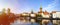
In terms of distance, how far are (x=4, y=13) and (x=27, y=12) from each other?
0.92 feet

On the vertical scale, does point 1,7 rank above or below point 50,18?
above

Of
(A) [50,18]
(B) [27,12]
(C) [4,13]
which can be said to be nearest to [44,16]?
(A) [50,18]

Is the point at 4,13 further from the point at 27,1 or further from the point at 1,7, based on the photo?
the point at 27,1

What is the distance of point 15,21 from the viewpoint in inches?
49.9

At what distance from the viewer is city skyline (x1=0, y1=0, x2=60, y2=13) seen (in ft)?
4.21

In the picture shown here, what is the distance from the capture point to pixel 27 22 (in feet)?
4.15

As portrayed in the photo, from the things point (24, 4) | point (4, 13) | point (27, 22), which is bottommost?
point (27, 22)

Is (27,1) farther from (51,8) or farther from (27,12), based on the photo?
(51,8)

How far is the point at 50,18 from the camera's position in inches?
49.8

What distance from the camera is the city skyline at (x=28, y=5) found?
4.21 feet

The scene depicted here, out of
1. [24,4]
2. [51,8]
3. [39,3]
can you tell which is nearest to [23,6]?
[24,4]

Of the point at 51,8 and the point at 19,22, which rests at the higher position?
the point at 51,8

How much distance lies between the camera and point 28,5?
130 centimetres

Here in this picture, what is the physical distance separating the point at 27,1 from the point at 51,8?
1.01 feet
